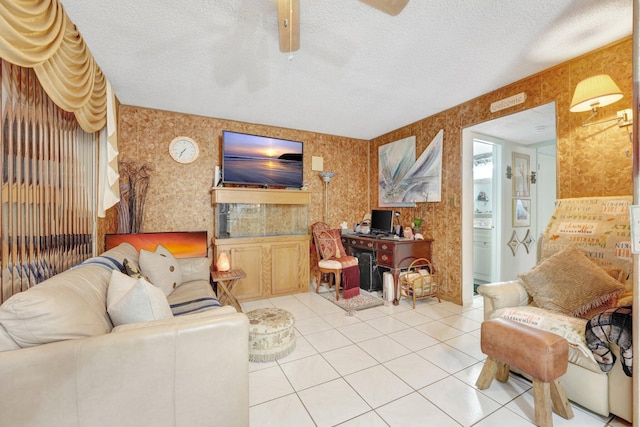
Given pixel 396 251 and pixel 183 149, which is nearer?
pixel 396 251

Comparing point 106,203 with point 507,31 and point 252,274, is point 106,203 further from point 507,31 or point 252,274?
point 507,31

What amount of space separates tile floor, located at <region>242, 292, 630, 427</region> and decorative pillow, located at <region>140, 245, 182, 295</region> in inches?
43.1

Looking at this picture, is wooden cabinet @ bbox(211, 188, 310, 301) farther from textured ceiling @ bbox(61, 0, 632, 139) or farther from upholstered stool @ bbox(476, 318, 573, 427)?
upholstered stool @ bbox(476, 318, 573, 427)

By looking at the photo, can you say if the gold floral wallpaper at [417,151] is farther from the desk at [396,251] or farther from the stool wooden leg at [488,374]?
the stool wooden leg at [488,374]

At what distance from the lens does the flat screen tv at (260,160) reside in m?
3.65

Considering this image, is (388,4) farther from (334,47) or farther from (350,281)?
(350,281)

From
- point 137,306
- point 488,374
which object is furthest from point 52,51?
point 488,374

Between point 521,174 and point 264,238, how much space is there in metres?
4.02

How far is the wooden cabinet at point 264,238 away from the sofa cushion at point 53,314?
84.8 inches

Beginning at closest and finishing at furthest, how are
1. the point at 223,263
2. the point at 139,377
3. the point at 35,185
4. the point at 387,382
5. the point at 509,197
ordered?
1. the point at 139,377
2. the point at 35,185
3. the point at 387,382
4. the point at 223,263
5. the point at 509,197

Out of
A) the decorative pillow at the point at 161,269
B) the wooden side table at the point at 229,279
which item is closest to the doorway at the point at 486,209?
the wooden side table at the point at 229,279

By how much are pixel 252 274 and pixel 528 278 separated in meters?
2.99

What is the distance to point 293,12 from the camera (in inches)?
57.1

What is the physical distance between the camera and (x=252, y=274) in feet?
11.8
